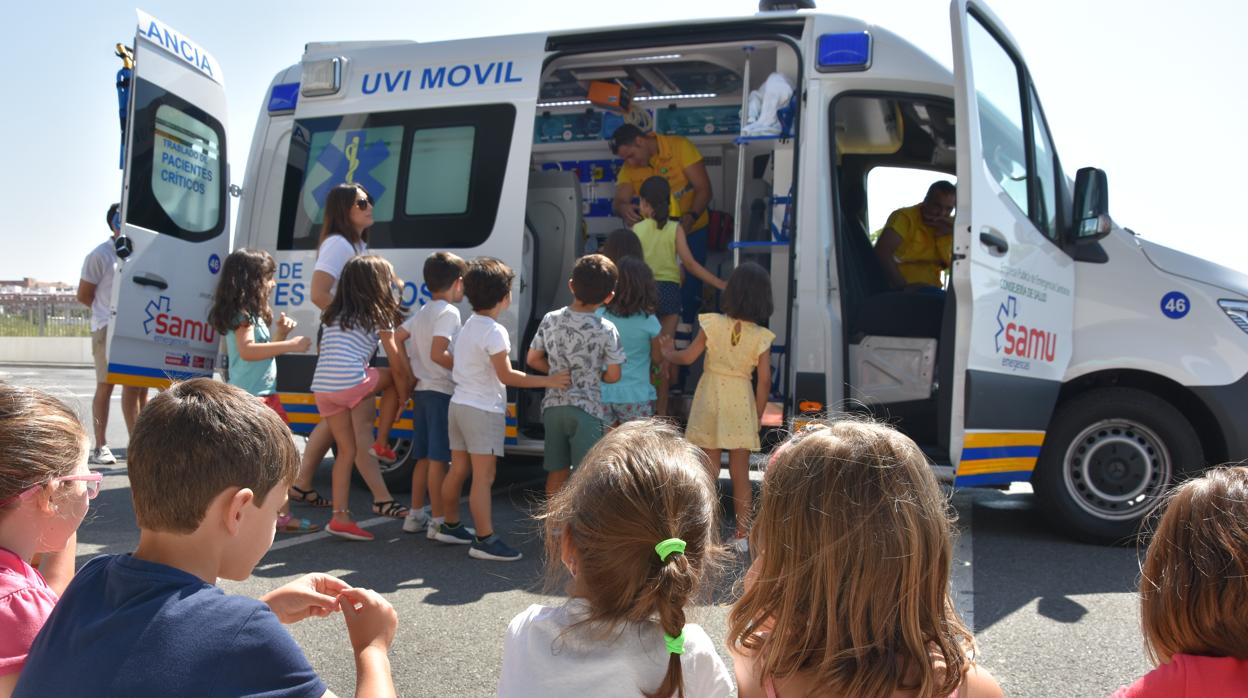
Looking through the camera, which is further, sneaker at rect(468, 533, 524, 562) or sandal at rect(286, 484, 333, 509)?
sandal at rect(286, 484, 333, 509)

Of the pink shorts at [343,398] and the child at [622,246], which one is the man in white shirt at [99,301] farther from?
the child at [622,246]

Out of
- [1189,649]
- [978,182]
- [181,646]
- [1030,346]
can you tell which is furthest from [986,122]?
[181,646]

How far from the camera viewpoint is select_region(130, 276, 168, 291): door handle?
5.77 m

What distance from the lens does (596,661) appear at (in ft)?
5.29

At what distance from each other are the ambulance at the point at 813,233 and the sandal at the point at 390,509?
61 centimetres

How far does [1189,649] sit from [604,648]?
3.08 ft

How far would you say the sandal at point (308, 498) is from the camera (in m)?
5.84

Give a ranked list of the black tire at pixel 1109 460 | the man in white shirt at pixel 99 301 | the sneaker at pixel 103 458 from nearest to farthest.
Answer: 1. the black tire at pixel 1109 460
2. the man in white shirt at pixel 99 301
3. the sneaker at pixel 103 458

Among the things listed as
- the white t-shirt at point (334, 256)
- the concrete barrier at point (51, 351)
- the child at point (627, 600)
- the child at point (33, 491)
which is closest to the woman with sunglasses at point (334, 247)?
the white t-shirt at point (334, 256)

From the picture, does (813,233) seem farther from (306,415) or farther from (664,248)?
(306,415)

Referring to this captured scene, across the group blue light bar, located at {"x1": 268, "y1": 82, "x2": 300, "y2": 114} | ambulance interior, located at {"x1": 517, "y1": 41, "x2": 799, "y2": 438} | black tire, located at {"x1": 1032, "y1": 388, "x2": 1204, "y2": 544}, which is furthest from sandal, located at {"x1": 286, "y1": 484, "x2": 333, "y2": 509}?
black tire, located at {"x1": 1032, "y1": 388, "x2": 1204, "y2": 544}

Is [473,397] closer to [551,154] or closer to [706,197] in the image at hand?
[706,197]

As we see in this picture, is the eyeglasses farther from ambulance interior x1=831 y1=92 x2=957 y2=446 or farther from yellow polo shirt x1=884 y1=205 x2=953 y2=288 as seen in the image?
yellow polo shirt x1=884 y1=205 x2=953 y2=288

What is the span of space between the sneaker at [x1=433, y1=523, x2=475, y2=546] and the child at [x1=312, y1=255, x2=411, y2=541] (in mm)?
372
